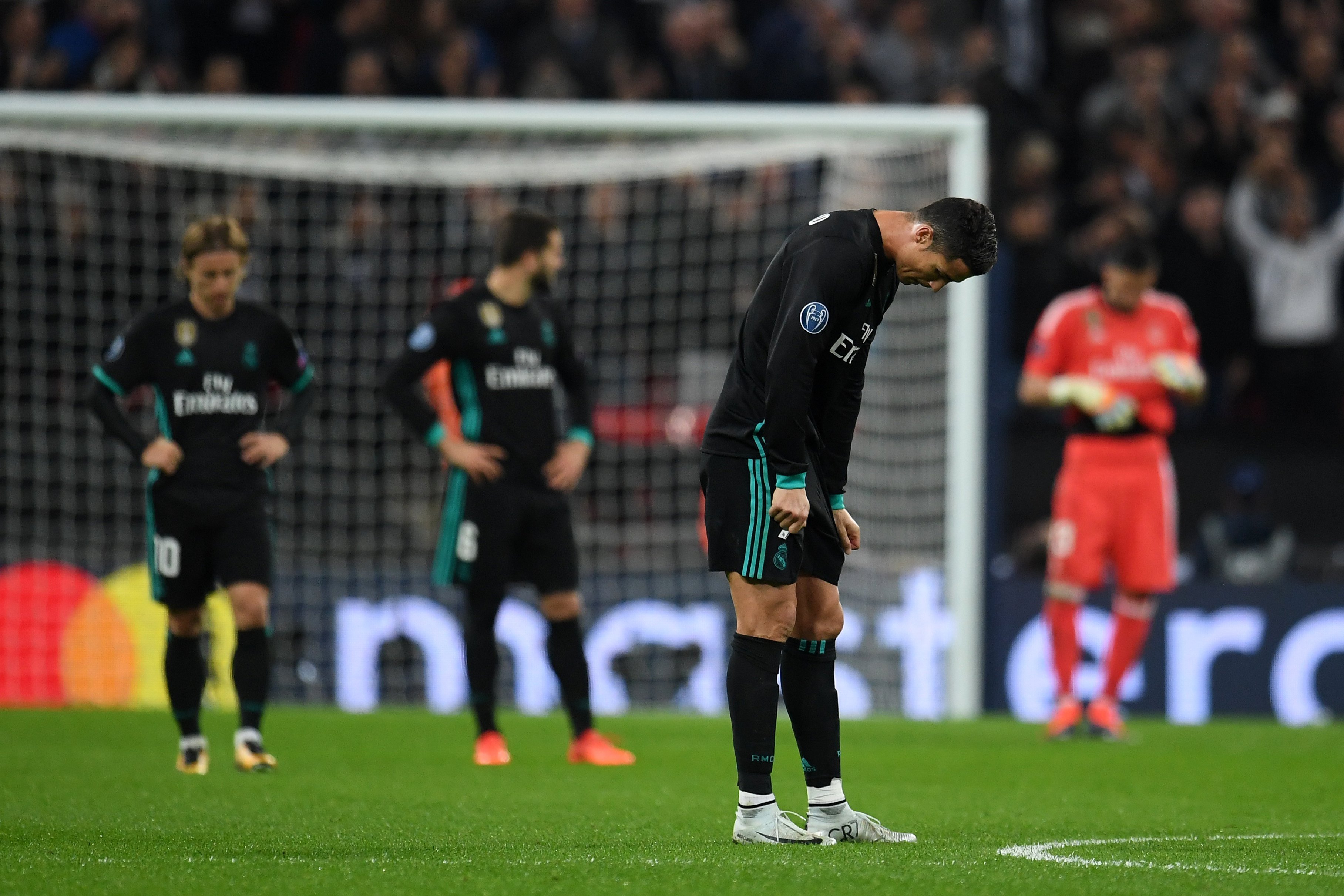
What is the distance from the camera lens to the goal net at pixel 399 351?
10.1 metres

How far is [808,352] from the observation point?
4.50 meters

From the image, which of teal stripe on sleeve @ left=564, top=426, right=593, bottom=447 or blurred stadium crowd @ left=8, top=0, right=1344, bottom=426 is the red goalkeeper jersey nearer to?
teal stripe on sleeve @ left=564, top=426, right=593, bottom=447

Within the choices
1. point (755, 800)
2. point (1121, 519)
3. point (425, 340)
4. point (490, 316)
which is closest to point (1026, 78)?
point (1121, 519)

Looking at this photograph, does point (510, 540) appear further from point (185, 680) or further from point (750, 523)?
point (750, 523)

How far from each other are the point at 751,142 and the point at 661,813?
605cm

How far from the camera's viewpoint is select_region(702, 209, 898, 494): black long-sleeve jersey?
451cm

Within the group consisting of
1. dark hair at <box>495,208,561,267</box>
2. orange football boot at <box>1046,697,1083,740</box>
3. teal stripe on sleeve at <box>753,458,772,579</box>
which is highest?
dark hair at <box>495,208,561,267</box>

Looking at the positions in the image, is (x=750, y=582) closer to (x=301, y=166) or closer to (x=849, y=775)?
(x=849, y=775)

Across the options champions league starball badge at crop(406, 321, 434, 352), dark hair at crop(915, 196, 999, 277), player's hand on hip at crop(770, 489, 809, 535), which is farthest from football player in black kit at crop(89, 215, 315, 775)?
dark hair at crop(915, 196, 999, 277)

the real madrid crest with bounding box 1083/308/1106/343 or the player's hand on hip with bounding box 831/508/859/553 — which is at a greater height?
the real madrid crest with bounding box 1083/308/1106/343

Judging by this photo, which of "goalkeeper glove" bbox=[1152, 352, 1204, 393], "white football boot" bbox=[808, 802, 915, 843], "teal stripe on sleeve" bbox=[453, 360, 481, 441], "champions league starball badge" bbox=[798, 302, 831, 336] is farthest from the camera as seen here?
"goalkeeper glove" bbox=[1152, 352, 1204, 393]

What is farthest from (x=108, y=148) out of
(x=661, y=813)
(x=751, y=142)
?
(x=661, y=813)

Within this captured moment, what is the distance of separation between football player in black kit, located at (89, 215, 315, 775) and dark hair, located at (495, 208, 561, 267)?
3.03ft

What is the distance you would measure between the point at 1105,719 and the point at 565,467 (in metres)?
2.92
